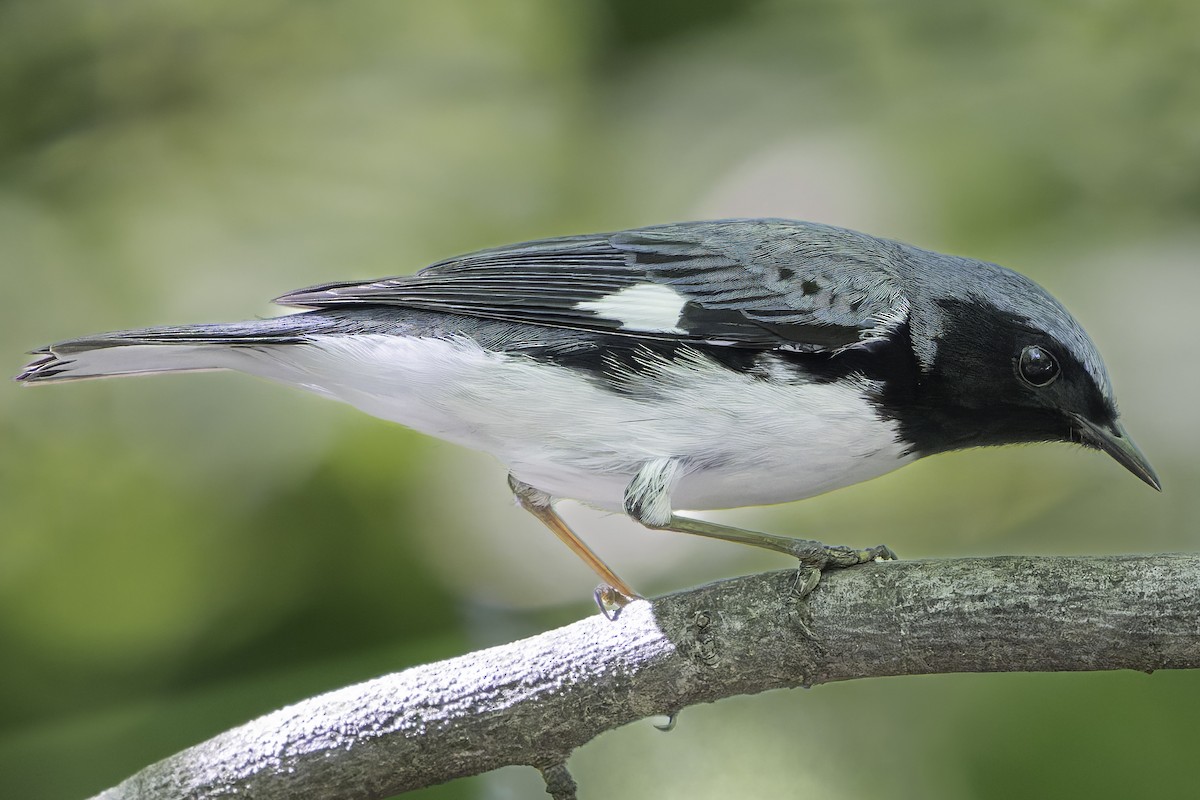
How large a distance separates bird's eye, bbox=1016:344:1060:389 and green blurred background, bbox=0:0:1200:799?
0.96 m

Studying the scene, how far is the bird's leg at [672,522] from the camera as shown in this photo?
8.11 ft

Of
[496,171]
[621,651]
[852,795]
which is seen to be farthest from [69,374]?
[852,795]

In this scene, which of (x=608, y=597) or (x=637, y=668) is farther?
(x=608, y=597)

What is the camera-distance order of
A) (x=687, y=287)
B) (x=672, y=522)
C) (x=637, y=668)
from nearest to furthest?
1. (x=637, y=668)
2. (x=672, y=522)
3. (x=687, y=287)

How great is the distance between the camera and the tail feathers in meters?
2.69

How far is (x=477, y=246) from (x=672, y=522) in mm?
1799

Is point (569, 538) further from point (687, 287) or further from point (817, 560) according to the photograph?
point (817, 560)

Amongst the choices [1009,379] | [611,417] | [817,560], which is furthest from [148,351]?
[1009,379]

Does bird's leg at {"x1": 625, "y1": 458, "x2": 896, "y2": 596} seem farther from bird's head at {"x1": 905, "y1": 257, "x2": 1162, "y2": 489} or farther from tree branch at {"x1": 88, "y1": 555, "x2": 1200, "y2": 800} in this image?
bird's head at {"x1": 905, "y1": 257, "x2": 1162, "y2": 489}

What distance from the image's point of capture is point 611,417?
8.77 ft

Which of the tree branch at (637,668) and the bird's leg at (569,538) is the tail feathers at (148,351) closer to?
the bird's leg at (569,538)

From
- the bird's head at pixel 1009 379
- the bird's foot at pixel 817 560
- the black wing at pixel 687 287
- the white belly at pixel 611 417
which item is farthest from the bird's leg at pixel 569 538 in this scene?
the bird's head at pixel 1009 379

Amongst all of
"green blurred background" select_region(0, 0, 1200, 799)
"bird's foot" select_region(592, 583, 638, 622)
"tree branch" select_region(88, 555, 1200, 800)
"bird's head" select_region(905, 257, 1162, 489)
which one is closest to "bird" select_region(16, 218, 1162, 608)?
"bird's head" select_region(905, 257, 1162, 489)

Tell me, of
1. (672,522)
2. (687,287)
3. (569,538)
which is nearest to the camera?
(672,522)
